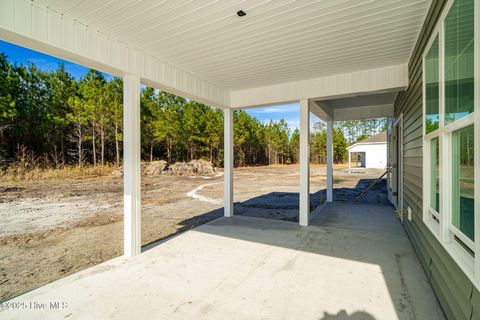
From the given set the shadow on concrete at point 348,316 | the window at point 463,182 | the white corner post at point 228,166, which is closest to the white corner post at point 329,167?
the white corner post at point 228,166

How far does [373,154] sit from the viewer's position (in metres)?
24.0

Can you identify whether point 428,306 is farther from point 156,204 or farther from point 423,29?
point 156,204

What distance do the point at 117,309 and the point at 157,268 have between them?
783mm

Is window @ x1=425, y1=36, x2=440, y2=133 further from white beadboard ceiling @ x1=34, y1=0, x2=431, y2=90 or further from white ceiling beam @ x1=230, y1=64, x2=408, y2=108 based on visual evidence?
white ceiling beam @ x1=230, y1=64, x2=408, y2=108

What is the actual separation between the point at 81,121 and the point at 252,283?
15.8m

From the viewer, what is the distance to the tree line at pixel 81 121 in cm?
1305

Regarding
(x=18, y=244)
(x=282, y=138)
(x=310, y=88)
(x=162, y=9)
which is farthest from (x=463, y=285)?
(x=282, y=138)

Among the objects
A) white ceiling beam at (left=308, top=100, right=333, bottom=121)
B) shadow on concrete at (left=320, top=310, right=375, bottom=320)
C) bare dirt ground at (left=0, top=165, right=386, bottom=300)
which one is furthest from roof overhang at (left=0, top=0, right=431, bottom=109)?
shadow on concrete at (left=320, top=310, right=375, bottom=320)

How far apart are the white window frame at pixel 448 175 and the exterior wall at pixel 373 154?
23.3 m

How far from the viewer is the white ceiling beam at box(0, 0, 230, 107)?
2.10 m

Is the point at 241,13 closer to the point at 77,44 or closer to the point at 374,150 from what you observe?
the point at 77,44

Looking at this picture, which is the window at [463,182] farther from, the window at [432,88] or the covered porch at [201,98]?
the covered porch at [201,98]

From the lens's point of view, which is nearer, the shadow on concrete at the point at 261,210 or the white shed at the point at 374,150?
the shadow on concrete at the point at 261,210

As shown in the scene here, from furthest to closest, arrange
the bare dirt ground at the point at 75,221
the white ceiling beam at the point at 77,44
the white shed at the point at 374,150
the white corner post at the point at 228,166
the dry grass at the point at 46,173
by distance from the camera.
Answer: the white shed at the point at 374,150 → the dry grass at the point at 46,173 → the white corner post at the point at 228,166 → the bare dirt ground at the point at 75,221 → the white ceiling beam at the point at 77,44
